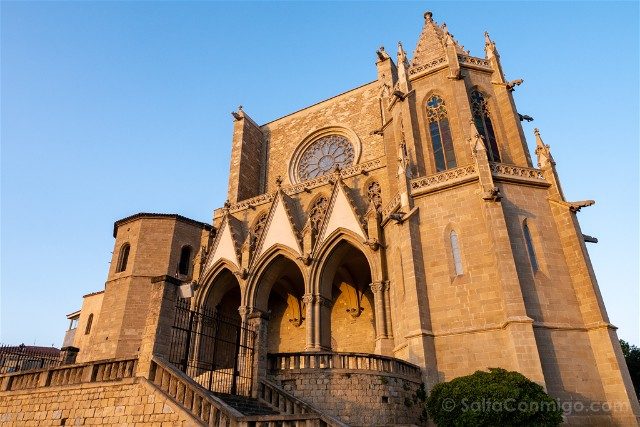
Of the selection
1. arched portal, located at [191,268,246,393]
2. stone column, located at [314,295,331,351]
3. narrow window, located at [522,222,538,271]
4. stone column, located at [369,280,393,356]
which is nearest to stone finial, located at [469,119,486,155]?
narrow window, located at [522,222,538,271]

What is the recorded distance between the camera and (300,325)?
20.6 meters

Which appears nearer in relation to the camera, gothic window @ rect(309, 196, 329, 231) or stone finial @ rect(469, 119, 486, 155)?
stone finial @ rect(469, 119, 486, 155)

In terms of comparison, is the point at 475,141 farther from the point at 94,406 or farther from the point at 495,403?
the point at 94,406

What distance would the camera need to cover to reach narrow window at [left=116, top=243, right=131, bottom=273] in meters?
22.7

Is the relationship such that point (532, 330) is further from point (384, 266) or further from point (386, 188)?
point (386, 188)

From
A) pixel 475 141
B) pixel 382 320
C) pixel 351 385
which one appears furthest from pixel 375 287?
pixel 475 141

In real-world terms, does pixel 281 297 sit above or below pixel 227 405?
above

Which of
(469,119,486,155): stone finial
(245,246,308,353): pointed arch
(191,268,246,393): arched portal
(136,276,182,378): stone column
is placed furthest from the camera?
A: (245,246,308,353): pointed arch

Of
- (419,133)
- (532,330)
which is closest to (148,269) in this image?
(419,133)

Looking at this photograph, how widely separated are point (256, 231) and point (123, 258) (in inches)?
285

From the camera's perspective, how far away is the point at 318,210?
2058cm

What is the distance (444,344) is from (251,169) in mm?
16027

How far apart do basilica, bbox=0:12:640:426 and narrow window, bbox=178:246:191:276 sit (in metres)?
0.18

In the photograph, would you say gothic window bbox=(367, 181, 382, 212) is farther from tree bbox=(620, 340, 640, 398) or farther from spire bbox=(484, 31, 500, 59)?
tree bbox=(620, 340, 640, 398)
